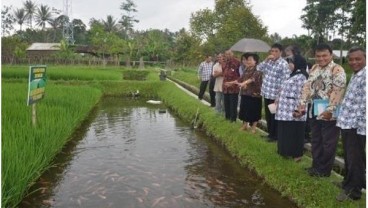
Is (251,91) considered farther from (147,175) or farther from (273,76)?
(147,175)

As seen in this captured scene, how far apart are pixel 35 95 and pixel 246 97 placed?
9.98ft

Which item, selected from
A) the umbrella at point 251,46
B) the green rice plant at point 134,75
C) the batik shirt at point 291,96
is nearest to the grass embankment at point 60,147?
the batik shirt at point 291,96

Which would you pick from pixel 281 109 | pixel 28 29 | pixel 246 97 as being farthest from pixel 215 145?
pixel 28 29

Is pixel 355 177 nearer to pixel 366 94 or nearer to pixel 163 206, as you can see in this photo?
pixel 366 94

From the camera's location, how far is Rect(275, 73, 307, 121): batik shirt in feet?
14.5

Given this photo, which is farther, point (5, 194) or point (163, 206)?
point (163, 206)

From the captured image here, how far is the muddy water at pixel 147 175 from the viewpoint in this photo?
388 centimetres

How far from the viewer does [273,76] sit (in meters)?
5.29

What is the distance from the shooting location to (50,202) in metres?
3.82

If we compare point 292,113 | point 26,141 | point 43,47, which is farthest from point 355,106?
point 43,47

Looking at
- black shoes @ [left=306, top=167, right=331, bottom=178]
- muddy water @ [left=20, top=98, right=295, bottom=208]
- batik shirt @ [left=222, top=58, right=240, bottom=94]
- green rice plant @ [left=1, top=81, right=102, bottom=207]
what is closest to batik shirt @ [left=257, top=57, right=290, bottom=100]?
muddy water @ [left=20, top=98, right=295, bottom=208]

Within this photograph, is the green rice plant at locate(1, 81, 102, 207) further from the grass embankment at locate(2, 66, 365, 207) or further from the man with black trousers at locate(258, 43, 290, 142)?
the man with black trousers at locate(258, 43, 290, 142)

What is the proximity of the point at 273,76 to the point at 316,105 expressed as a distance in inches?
59.9

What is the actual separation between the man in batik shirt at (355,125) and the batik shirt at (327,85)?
0.38 m
